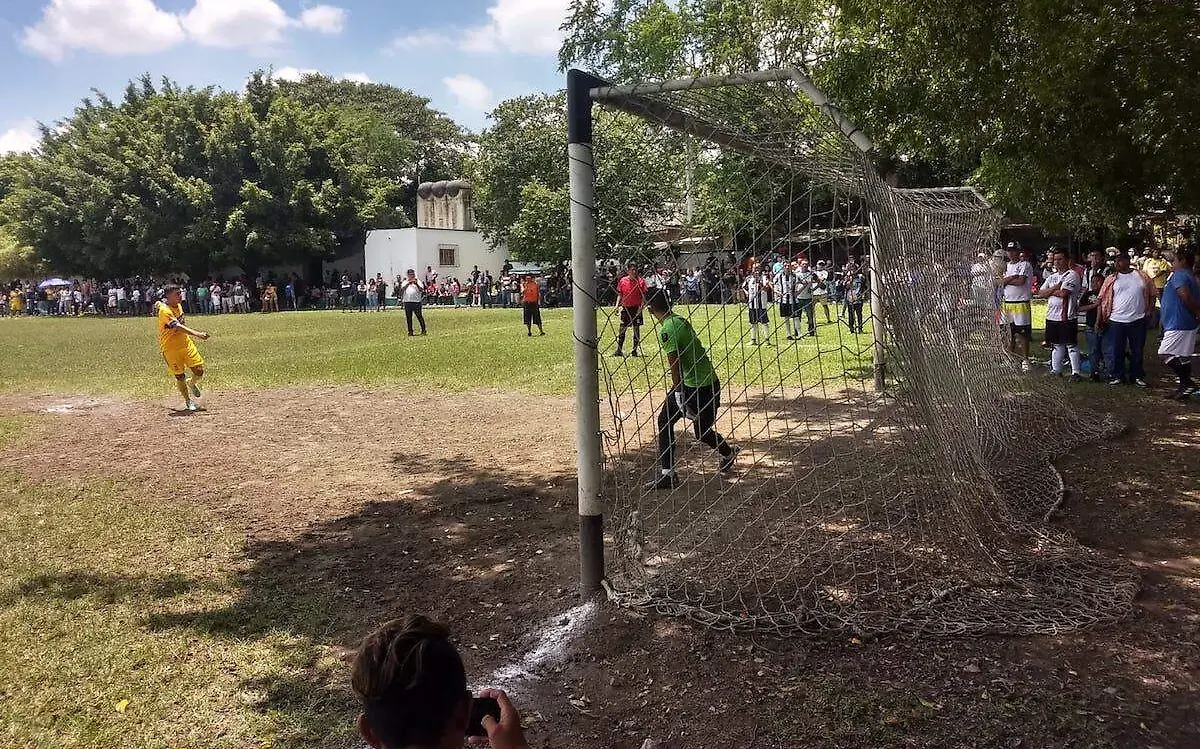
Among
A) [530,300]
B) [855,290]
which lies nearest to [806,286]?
[855,290]

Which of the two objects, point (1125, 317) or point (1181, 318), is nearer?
point (1181, 318)

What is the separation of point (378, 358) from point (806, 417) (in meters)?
12.1

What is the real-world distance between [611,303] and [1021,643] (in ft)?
8.42

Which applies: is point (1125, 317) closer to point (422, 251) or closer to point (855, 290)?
point (855, 290)

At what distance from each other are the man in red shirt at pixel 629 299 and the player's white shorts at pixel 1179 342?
22.5 feet

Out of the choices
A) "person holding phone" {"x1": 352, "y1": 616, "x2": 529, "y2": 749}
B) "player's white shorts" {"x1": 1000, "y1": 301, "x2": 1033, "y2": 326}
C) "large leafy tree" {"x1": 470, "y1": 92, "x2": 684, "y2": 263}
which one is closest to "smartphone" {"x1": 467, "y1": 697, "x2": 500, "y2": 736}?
"person holding phone" {"x1": 352, "y1": 616, "x2": 529, "y2": 749}

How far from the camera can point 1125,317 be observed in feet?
32.0

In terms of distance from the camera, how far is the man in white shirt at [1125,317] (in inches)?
378

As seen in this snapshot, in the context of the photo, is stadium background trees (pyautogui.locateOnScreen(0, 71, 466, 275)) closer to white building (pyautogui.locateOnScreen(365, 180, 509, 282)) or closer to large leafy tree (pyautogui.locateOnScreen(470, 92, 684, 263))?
white building (pyautogui.locateOnScreen(365, 180, 509, 282))

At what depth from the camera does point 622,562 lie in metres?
4.63

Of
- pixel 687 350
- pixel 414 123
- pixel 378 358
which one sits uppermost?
pixel 414 123

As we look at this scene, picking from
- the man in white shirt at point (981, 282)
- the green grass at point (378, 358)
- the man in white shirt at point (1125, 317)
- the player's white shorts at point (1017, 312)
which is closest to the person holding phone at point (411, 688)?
the green grass at point (378, 358)

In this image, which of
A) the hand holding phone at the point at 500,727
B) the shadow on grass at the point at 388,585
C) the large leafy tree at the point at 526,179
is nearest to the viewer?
the hand holding phone at the point at 500,727

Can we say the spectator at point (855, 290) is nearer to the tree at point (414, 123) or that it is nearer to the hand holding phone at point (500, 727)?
the hand holding phone at point (500, 727)
